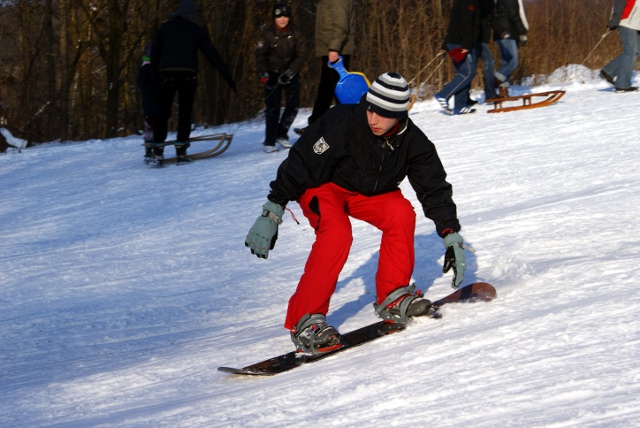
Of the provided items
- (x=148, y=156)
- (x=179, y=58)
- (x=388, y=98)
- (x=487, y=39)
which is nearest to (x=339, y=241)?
(x=388, y=98)

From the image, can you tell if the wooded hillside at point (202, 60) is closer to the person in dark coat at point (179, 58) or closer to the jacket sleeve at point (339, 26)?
the jacket sleeve at point (339, 26)

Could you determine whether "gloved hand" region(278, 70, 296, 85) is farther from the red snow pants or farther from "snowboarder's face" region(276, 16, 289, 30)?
the red snow pants

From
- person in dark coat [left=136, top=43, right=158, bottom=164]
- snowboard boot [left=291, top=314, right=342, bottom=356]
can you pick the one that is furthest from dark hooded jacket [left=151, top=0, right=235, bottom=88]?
snowboard boot [left=291, top=314, right=342, bottom=356]

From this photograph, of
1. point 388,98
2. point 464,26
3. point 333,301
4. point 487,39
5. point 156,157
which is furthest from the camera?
point 487,39

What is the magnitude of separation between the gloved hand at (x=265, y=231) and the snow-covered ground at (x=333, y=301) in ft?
1.75

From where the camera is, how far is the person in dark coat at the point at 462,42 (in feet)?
33.5

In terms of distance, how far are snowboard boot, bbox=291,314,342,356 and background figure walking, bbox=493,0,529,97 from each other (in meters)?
7.87

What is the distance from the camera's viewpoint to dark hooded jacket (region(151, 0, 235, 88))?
882 centimetres

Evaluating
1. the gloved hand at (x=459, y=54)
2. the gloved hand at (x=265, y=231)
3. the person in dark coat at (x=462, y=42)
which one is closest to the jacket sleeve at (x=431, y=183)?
the gloved hand at (x=265, y=231)

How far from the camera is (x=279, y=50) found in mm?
9172

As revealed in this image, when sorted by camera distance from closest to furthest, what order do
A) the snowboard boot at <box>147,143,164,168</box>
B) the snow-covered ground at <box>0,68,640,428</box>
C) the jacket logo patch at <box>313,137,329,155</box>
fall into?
the snow-covered ground at <box>0,68,640,428</box> < the jacket logo patch at <box>313,137,329,155</box> < the snowboard boot at <box>147,143,164,168</box>

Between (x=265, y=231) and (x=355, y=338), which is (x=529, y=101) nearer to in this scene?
(x=355, y=338)

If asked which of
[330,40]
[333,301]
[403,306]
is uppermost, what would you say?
[330,40]

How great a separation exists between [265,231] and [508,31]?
8326 millimetres
